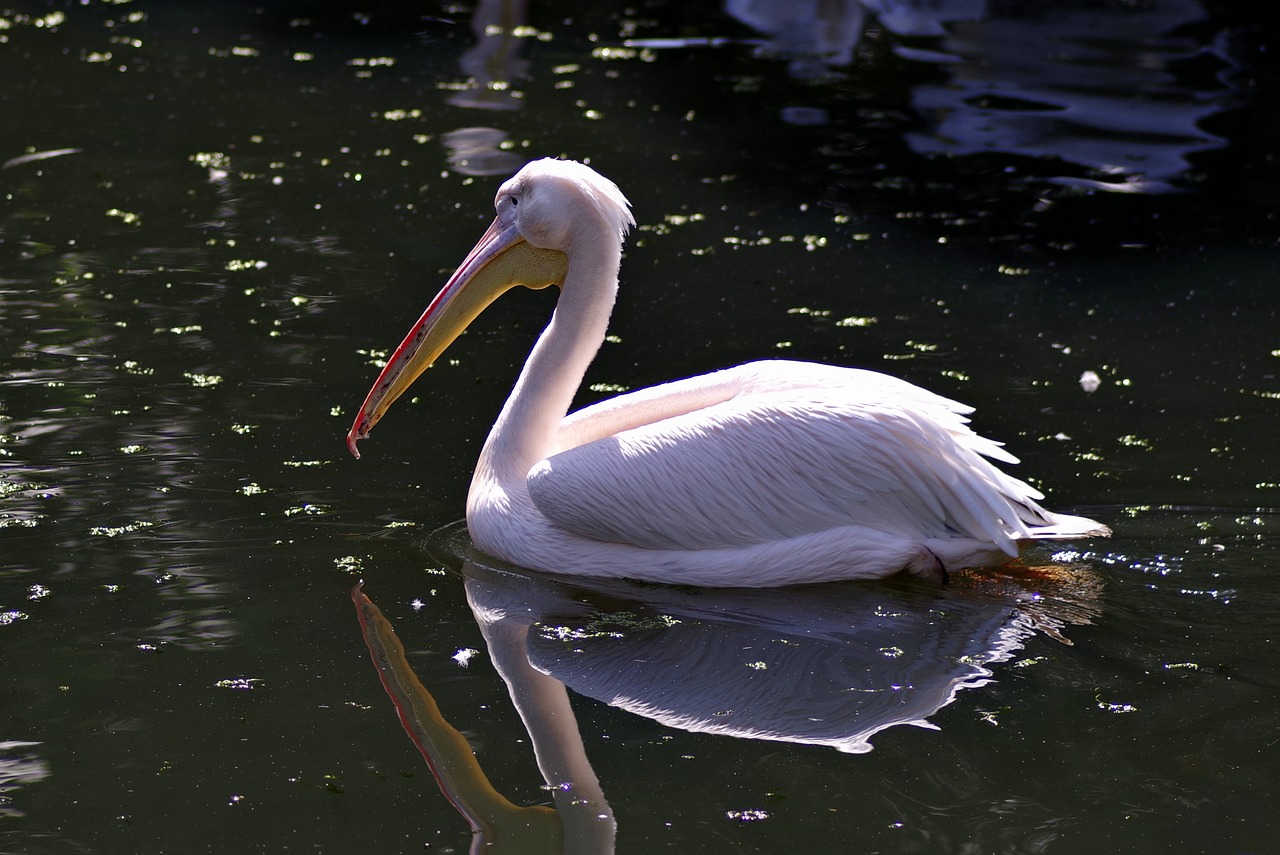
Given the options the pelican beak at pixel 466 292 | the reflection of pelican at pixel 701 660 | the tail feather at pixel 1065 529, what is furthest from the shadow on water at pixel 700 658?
the pelican beak at pixel 466 292

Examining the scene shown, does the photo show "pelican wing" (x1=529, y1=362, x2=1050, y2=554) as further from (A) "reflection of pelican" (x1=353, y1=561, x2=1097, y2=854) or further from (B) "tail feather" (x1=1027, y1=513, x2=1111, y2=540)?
(A) "reflection of pelican" (x1=353, y1=561, x2=1097, y2=854)

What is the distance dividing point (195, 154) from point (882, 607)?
189 inches

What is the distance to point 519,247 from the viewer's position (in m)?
4.22

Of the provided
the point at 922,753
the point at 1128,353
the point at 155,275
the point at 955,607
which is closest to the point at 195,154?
the point at 155,275

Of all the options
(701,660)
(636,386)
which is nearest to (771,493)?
(701,660)

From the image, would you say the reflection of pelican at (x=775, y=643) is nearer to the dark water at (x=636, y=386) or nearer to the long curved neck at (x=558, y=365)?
the dark water at (x=636, y=386)

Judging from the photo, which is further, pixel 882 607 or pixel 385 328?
pixel 385 328

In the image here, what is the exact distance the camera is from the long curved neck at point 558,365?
412 centimetres

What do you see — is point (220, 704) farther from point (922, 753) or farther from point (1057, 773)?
point (1057, 773)

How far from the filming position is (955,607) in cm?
380

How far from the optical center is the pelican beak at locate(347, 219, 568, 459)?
166 inches

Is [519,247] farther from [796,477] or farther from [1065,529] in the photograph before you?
[1065,529]

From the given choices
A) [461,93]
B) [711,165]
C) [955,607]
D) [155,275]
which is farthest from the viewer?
[461,93]

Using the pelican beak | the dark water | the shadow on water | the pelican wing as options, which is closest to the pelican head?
the pelican beak
